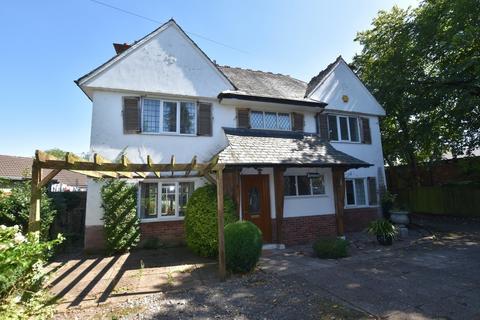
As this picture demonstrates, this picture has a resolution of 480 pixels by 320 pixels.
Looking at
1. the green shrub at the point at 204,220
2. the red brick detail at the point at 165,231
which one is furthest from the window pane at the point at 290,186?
the red brick detail at the point at 165,231

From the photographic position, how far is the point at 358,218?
1291 centimetres

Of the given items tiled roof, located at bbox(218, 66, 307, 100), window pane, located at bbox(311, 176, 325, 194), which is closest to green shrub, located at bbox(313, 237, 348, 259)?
window pane, located at bbox(311, 176, 325, 194)

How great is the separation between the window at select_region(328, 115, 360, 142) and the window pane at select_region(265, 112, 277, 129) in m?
3.08

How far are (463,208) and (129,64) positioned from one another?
19.2 meters

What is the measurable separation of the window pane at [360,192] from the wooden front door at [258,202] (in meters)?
5.54

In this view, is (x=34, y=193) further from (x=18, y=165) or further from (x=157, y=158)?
(x=18, y=165)

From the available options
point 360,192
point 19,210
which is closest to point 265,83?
point 360,192

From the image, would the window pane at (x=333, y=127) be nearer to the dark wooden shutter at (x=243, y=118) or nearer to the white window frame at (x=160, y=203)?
the dark wooden shutter at (x=243, y=118)

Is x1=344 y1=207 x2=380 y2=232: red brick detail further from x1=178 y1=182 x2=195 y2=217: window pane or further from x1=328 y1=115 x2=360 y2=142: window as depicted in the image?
x1=178 y1=182 x2=195 y2=217: window pane

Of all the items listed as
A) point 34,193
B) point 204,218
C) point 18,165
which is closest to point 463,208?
point 204,218

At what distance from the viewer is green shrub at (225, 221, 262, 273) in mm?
6812

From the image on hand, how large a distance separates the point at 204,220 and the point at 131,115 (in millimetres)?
4878

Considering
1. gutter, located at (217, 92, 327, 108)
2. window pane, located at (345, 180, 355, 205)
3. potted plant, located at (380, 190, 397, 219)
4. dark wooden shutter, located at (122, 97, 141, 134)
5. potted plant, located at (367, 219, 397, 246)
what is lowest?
potted plant, located at (367, 219, 397, 246)

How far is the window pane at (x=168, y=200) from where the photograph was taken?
33.7ft
